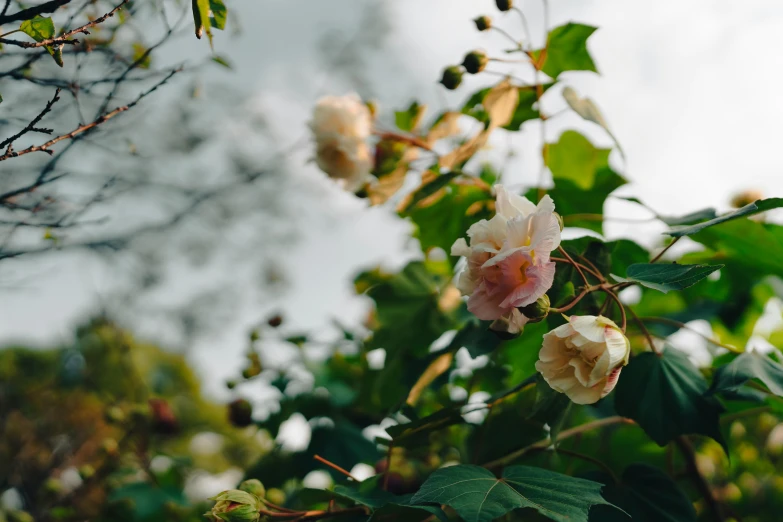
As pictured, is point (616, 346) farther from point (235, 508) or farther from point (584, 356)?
point (235, 508)

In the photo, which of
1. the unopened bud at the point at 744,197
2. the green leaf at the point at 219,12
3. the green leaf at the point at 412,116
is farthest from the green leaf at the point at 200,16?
the unopened bud at the point at 744,197

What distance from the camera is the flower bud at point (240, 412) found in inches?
46.0

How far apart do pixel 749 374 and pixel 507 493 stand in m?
0.28

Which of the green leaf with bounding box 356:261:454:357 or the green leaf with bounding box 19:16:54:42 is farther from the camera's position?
the green leaf with bounding box 356:261:454:357

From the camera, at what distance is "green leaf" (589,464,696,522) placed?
0.57 metres

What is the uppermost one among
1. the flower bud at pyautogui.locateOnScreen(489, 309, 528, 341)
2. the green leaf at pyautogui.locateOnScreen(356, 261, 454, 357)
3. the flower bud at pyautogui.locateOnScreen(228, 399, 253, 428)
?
the flower bud at pyautogui.locateOnScreen(489, 309, 528, 341)

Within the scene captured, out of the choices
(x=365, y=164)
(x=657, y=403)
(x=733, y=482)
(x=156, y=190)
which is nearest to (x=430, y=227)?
(x=365, y=164)

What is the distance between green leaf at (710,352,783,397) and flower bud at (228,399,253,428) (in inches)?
35.5

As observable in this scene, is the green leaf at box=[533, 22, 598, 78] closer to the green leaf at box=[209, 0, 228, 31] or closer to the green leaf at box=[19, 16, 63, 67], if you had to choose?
the green leaf at box=[209, 0, 228, 31]

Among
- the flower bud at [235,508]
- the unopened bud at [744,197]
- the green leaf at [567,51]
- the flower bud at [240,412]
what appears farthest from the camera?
the unopened bud at [744,197]

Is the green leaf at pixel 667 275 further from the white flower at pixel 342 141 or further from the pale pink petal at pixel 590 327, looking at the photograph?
the white flower at pixel 342 141

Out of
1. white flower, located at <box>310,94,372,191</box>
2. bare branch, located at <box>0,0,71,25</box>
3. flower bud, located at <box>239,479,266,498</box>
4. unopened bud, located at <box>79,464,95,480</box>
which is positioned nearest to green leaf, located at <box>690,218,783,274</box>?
white flower, located at <box>310,94,372,191</box>

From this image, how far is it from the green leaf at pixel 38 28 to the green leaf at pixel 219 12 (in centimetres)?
15

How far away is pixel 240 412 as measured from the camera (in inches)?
46.0
